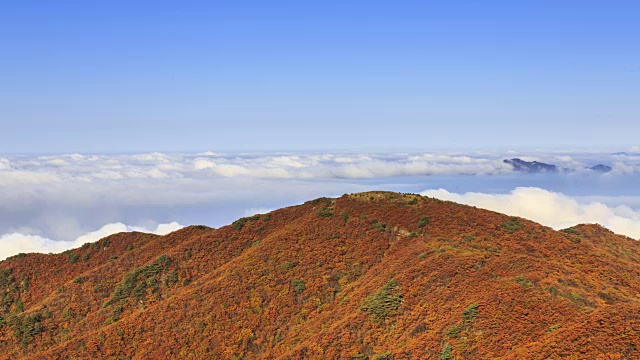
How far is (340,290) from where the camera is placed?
64.2 meters

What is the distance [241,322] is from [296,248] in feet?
44.9

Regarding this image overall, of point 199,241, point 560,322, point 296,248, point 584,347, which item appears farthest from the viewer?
point 199,241

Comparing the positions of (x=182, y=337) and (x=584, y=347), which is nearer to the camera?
(x=584, y=347)

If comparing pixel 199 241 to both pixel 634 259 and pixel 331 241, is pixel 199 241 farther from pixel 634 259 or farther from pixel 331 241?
pixel 634 259

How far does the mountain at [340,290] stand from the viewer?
44188mm

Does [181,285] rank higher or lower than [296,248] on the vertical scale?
lower

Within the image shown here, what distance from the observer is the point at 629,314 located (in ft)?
127

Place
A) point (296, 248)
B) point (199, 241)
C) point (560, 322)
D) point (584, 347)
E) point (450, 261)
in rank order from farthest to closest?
point (199, 241)
point (296, 248)
point (450, 261)
point (560, 322)
point (584, 347)

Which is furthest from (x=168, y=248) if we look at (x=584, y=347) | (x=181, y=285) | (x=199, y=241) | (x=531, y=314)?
(x=584, y=347)

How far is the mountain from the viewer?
4419 centimetres

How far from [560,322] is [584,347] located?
19.8ft

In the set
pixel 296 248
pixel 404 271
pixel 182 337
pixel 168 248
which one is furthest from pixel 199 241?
pixel 404 271

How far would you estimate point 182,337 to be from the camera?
6031 cm

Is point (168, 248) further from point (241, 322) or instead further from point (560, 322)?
point (560, 322)
